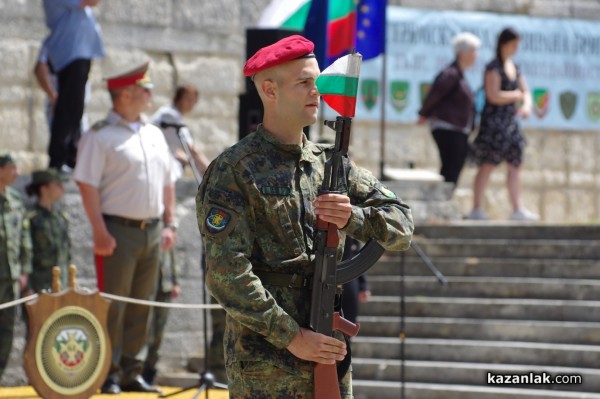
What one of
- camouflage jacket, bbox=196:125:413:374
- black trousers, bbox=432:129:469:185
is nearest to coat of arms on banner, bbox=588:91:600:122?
black trousers, bbox=432:129:469:185

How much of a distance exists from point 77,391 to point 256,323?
4.01 meters

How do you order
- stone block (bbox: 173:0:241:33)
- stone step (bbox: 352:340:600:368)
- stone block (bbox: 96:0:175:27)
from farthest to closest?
stone block (bbox: 173:0:241:33), stone block (bbox: 96:0:175:27), stone step (bbox: 352:340:600:368)

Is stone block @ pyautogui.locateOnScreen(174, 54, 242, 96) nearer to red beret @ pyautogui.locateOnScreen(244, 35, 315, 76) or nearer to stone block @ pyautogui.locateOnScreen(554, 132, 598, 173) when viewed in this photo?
stone block @ pyautogui.locateOnScreen(554, 132, 598, 173)

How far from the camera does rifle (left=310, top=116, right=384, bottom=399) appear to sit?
4887 millimetres

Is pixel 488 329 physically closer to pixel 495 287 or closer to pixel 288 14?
pixel 495 287

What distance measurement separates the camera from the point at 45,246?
9.95m

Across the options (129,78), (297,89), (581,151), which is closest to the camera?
(297,89)

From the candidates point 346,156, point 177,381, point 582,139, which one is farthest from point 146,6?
point 346,156

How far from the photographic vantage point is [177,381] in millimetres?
10672

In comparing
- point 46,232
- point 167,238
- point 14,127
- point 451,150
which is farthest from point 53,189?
point 451,150

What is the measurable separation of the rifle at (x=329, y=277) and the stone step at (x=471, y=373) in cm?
495

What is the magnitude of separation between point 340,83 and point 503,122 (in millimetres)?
8652

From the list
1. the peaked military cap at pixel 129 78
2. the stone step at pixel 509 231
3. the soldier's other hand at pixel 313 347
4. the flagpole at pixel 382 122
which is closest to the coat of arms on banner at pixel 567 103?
the flagpole at pixel 382 122

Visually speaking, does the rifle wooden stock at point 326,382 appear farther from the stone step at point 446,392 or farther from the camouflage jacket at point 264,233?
the stone step at point 446,392
